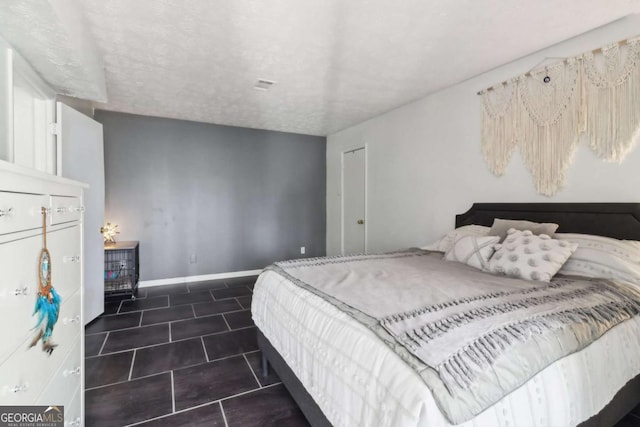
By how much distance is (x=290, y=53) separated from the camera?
2387 millimetres

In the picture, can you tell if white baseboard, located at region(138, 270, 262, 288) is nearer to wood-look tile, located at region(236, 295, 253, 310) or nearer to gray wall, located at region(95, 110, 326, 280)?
gray wall, located at region(95, 110, 326, 280)

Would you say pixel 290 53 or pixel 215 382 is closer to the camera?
pixel 215 382

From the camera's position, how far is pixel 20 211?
85 cm

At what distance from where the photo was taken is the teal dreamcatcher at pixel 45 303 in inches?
37.4

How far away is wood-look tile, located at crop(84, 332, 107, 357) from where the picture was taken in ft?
7.58

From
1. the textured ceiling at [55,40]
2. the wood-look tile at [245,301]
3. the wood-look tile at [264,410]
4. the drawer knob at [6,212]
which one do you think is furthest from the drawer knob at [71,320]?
the wood-look tile at [245,301]

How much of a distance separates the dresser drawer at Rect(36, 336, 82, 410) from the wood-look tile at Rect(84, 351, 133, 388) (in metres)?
0.68

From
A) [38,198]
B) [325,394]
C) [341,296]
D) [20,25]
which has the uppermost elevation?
[20,25]

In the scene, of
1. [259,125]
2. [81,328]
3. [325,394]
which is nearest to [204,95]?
[259,125]

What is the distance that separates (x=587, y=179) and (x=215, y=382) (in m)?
2.98

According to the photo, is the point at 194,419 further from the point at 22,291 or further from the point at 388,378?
the point at 388,378

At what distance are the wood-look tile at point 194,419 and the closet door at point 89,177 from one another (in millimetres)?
1761

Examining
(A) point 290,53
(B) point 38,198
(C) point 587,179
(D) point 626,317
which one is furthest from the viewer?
(A) point 290,53

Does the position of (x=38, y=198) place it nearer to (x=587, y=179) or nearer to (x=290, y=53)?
(x=290, y=53)
